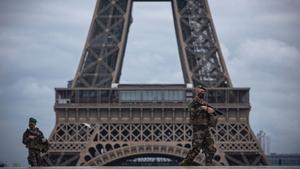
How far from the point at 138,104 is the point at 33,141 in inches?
1655

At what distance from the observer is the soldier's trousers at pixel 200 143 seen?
2023 centimetres

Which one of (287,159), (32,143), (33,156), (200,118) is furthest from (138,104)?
(200,118)

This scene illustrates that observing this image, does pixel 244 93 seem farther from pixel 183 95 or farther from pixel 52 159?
pixel 52 159

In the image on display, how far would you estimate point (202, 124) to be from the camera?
20406mm

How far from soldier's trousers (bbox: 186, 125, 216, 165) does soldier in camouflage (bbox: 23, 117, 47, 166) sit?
514cm

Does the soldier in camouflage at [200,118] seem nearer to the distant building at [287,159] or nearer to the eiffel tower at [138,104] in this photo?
the distant building at [287,159]

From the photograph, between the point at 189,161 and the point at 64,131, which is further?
the point at 64,131

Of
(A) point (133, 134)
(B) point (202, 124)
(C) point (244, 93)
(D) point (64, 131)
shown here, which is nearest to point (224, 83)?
(C) point (244, 93)

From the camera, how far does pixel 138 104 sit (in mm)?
64375

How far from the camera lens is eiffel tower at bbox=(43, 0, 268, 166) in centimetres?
6091

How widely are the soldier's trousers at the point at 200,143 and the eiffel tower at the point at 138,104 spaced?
38.4 m

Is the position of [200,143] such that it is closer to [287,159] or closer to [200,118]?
[200,118]

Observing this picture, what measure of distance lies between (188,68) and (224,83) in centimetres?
371

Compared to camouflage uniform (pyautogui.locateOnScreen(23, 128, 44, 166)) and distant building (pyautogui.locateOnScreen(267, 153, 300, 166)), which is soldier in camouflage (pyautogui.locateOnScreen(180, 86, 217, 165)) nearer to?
camouflage uniform (pyautogui.locateOnScreen(23, 128, 44, 166))
